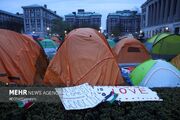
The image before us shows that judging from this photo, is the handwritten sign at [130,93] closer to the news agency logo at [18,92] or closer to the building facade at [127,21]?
the news agency logo at [18,92]

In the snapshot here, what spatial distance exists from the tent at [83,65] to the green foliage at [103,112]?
1.80 m

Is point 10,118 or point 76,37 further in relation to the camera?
point 76,37

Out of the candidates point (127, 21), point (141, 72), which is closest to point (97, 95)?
point (141, 72)

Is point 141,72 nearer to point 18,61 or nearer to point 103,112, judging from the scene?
point 103,112

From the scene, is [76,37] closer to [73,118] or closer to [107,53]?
[107,53]

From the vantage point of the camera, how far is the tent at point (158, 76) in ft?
17.4

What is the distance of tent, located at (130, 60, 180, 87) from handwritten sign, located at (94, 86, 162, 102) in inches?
52.6

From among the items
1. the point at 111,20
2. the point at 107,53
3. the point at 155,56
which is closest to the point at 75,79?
the point at 107,53

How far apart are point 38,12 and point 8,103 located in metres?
93.2

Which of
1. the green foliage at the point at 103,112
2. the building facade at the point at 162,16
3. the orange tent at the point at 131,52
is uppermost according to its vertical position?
the building facade at the point at 162,16

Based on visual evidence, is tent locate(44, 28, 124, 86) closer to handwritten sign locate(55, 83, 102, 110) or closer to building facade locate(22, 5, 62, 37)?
handwritten sign locate(55, 83, 102, 110)

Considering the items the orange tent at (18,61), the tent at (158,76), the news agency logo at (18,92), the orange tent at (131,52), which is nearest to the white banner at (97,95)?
the news agency logo at (18,92)

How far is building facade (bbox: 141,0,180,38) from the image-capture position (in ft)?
138

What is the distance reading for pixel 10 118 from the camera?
12.1 ft
